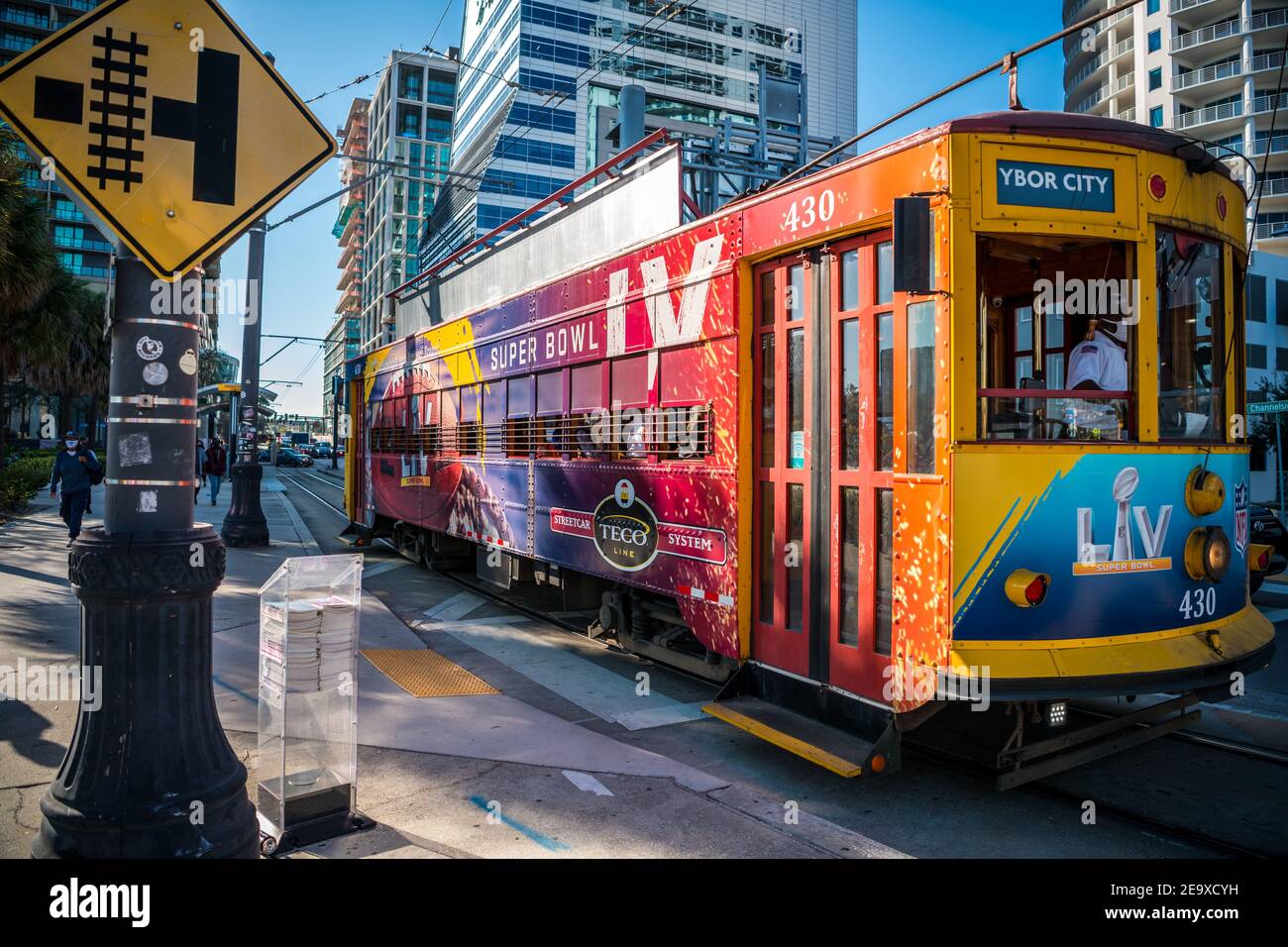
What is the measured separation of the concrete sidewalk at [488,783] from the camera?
165 inches

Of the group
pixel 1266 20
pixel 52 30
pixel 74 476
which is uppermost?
pixel 52 30

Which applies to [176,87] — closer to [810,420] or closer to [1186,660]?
[810,420]

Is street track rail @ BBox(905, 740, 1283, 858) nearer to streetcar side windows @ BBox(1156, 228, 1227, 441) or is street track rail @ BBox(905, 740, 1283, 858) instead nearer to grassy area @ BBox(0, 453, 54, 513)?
streetcar side windows @ BBox(1156, 228, 1227, 441)

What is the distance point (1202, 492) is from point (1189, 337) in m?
0.89

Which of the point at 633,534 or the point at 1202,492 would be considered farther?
the point at 633,534

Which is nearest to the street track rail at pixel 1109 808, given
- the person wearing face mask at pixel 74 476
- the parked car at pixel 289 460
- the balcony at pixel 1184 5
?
the person wearing face mask at pixel 74 476

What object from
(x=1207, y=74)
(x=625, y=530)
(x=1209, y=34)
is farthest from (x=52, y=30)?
(x=625, y=530)

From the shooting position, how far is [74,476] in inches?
506

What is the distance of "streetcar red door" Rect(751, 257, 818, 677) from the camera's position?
214 inches

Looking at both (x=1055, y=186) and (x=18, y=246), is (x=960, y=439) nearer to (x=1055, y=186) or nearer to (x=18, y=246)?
(x=1055, y=186)

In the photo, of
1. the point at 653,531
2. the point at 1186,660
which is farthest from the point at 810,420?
the point at 1186,660

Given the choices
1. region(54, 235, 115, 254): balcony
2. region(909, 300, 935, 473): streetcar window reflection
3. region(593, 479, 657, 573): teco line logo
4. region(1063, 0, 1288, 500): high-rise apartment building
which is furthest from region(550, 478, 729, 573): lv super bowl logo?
region(54, 235, 115, 254): balcony

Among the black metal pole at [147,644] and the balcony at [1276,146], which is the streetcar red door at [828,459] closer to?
the black metal pole at [147,644]
